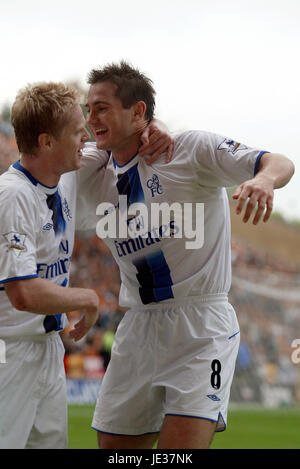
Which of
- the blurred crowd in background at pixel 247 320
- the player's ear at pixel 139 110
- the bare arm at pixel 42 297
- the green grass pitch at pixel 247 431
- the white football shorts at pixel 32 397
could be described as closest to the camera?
the bare arm at pixel 42 297

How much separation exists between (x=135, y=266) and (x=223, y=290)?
21.1 inches

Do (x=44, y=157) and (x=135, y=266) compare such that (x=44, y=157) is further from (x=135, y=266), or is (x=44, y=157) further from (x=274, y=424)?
(x=274, y=424)

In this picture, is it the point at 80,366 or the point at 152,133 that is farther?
the point at 80,366

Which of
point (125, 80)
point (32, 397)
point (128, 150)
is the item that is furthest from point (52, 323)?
point (125, 80)

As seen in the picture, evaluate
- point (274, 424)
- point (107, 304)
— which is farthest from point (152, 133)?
point (107, 304)

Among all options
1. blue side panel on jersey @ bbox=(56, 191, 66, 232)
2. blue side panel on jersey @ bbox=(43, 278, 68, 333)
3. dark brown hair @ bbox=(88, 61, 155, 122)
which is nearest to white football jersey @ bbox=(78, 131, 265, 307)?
dark brown hair @ bbox=(88, 61, 155, 122)

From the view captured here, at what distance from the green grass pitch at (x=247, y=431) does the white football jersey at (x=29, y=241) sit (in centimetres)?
661

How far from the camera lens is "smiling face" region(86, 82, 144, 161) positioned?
3975 millimetres

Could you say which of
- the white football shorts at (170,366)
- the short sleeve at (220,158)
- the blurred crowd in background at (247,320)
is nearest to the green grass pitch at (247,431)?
the blurred crowd in background at (247,320)

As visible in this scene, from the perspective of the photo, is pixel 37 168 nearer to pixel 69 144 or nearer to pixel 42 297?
pixel 69 144

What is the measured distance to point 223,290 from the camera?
400 cm

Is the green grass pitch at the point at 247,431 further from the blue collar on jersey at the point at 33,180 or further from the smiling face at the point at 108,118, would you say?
the blue collar on jersey at the point at 33,180

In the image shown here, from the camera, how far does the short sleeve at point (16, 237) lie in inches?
121

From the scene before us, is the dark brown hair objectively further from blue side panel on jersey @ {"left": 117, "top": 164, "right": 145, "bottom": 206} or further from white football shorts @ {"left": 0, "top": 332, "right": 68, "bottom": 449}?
white football shorts @ {"left": 0, "top": 332, "right": 68, "bottom": 449}
